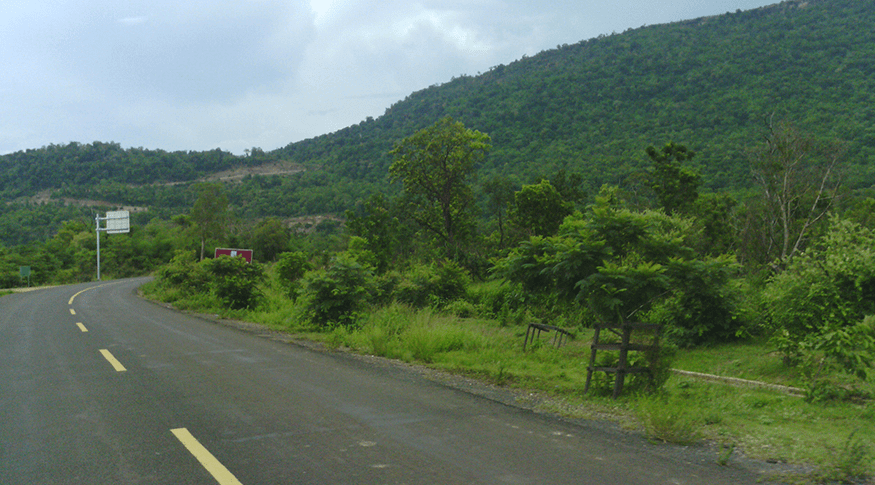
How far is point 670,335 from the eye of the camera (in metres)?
14.8

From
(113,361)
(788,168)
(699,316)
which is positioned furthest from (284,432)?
(788,168)

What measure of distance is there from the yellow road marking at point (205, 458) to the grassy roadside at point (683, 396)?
4.05 meters

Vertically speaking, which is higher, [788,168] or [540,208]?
[788,168]

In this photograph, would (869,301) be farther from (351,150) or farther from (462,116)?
(351,150)

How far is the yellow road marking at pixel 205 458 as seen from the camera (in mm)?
4684

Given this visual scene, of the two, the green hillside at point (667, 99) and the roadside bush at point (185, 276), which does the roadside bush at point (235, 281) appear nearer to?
the roadside bush at point (185, 276)

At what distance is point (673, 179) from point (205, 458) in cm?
3404

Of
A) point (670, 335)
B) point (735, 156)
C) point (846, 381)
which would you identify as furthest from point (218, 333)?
point (735, 156)

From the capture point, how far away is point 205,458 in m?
5.18

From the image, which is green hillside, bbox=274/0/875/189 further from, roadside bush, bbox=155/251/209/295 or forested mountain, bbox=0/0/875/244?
roadside bush, bbox=155/251/209/295

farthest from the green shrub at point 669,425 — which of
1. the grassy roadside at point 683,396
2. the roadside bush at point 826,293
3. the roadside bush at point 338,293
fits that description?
the roadside bush at point 338,293

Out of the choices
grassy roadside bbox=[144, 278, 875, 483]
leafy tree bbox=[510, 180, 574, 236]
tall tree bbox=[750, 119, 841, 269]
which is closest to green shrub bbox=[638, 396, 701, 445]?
grassy roadside bbox=[144, 278, 875, 483]

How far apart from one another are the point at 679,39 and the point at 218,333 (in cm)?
13983

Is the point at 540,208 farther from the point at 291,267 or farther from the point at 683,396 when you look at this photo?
the point at 683,396
